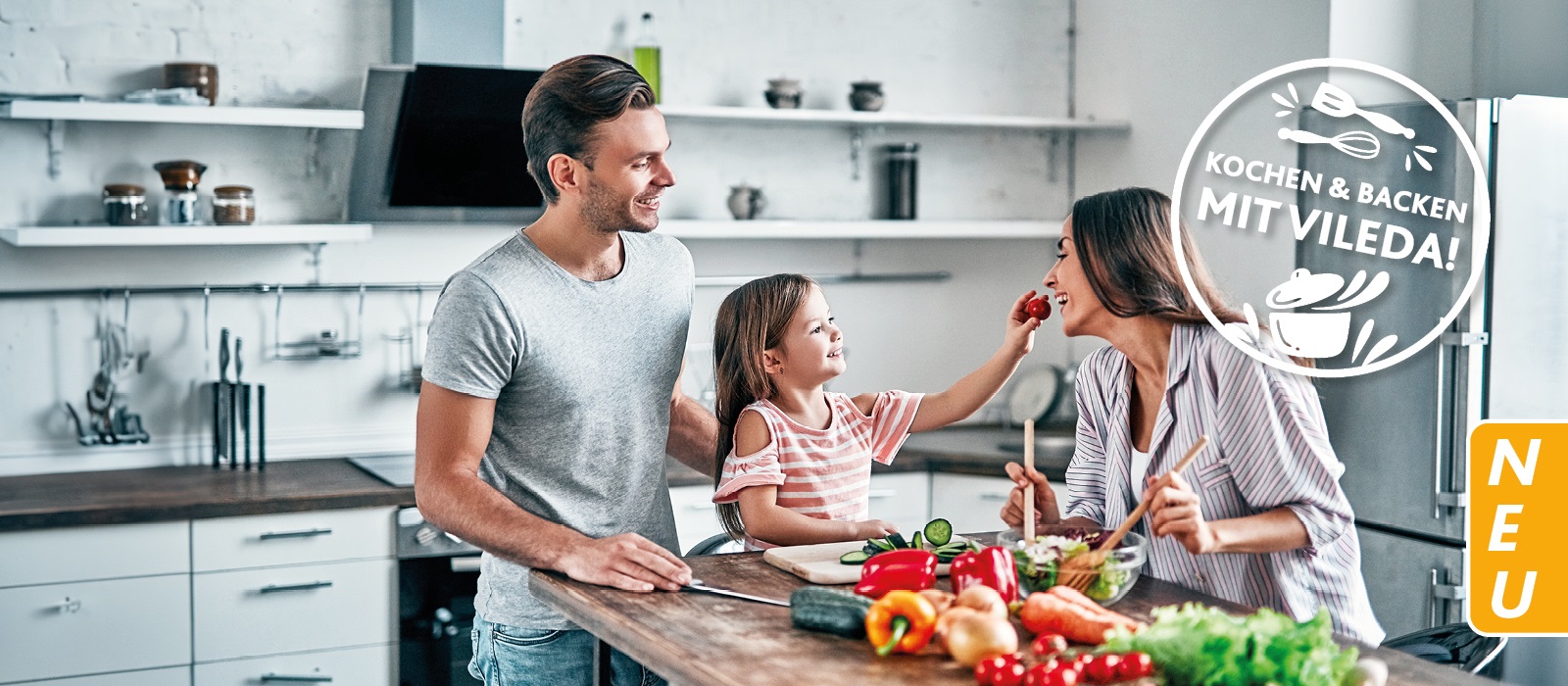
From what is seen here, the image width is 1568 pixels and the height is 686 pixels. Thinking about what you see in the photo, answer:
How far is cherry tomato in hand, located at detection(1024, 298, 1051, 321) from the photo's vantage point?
2197mm

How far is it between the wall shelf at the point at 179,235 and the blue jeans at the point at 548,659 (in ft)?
5.67

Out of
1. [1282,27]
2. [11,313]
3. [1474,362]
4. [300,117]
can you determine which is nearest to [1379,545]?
[1474,362]

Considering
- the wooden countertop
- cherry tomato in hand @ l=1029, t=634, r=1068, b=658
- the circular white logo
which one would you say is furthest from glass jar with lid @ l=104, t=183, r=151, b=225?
cherry tomato in hand @ l=1029, t=634, r=1068, b=658

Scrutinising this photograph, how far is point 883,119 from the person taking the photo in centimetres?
414

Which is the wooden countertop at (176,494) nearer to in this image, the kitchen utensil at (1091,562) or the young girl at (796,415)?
the young girl at (796,415)

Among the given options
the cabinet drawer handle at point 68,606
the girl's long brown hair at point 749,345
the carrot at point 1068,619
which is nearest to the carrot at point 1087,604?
the carrot at point 1068,619

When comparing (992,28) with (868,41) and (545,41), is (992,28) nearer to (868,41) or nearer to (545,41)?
(868,41)

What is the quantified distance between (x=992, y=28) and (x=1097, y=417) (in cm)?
260

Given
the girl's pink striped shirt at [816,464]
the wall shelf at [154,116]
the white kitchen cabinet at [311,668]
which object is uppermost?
the wall shelf at [154,116]

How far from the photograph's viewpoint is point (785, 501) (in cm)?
218

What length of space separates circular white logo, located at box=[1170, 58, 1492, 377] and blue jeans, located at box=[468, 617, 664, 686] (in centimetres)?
161

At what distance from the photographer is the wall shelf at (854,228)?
3957 millimetres

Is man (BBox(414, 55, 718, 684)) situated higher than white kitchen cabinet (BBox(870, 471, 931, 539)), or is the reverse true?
man (BBox(414, 55, 718, 684))

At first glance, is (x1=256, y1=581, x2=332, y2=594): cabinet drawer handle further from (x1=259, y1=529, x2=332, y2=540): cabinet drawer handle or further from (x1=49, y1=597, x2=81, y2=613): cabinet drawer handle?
(x1=49, y1=597, x2=81, y2=613): cabinet drawer handle
